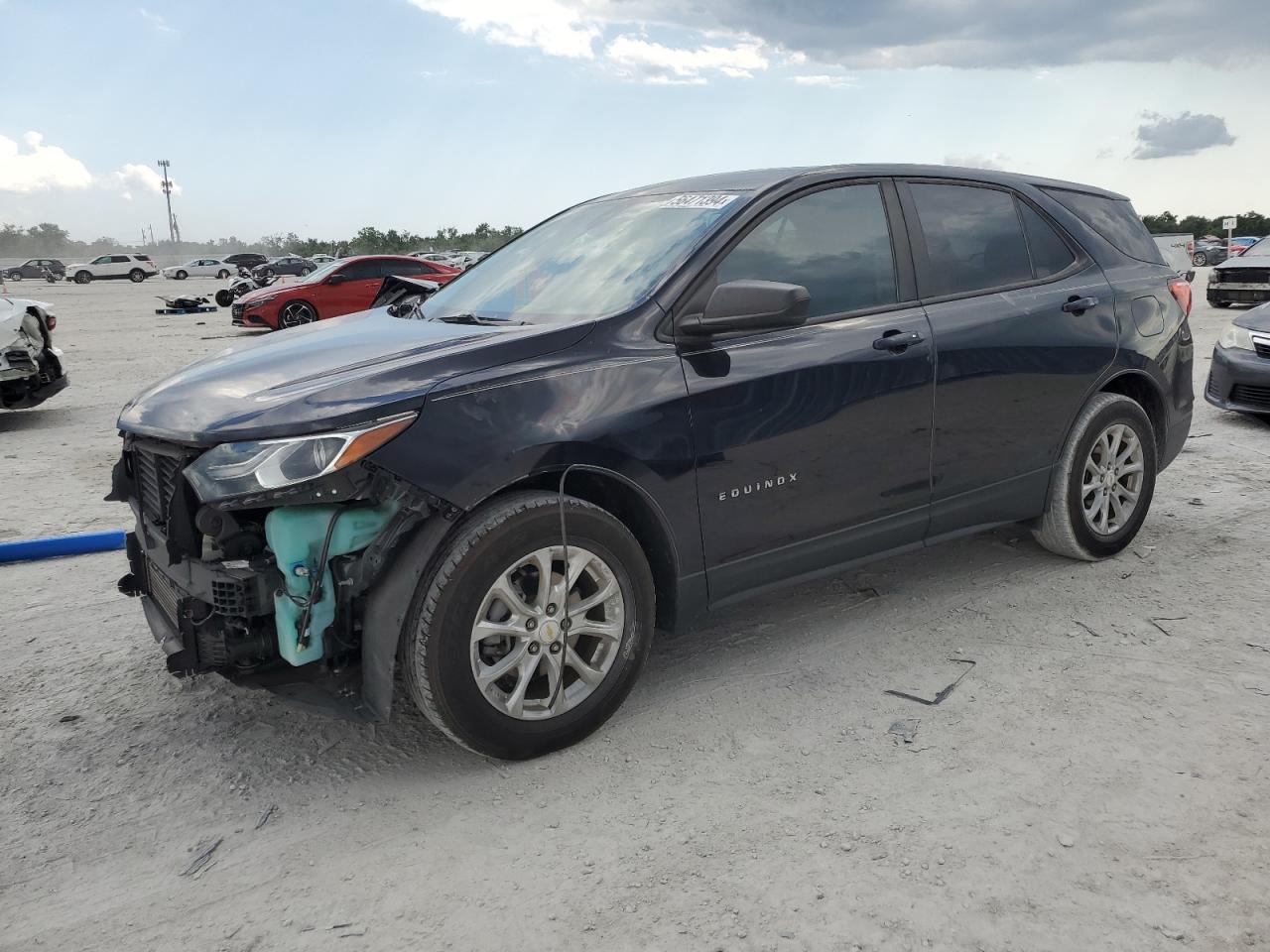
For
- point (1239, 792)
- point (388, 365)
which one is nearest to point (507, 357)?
point (388, 365)

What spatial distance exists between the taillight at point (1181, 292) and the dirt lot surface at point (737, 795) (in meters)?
1.35

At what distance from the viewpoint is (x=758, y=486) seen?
3.46m

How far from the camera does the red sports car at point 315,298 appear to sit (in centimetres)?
1814

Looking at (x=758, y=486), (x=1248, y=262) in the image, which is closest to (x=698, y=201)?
(x=758, y=486)

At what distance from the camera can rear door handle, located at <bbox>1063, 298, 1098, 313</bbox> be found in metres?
4.41

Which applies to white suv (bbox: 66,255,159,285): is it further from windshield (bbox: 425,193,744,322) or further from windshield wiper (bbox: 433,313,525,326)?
windshield wiper (bbox: 433,313,525,326)

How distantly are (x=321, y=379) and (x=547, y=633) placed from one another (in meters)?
1.01

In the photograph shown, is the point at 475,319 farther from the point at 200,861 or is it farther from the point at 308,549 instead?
the point at 200,861

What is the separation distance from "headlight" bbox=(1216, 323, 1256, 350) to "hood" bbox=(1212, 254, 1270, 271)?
1039cm

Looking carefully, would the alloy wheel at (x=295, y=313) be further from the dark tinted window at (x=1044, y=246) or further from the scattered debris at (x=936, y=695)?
the scattered debris at (x=936, y=695)

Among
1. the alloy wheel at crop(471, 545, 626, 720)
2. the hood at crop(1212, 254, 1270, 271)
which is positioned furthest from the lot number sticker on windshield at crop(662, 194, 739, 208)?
the hood at crop(1212, 254, 1270, 271)

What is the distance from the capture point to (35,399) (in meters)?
8.98

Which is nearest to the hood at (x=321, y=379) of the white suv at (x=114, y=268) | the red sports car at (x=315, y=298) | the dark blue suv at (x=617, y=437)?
the dark blue suv at (x=617, y=437)

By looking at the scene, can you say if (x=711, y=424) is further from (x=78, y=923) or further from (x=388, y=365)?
(x=78, y=923)
